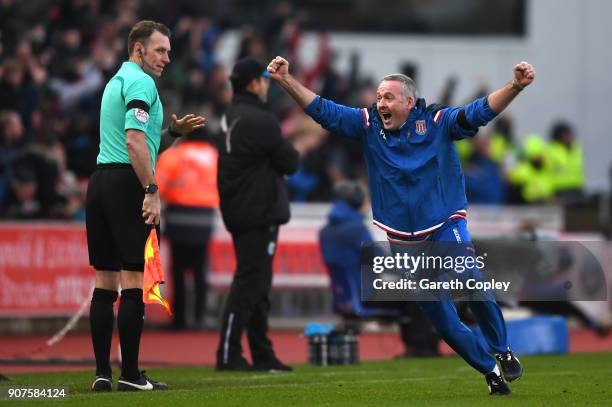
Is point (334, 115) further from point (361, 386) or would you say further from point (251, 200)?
point (251, 200)

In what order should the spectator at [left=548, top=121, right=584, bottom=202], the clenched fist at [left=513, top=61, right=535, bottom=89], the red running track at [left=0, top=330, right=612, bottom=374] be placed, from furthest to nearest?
the spectator at [left=548, top=121, right=584, bottom=202], the red running track at [left=0, top=330, right=612, bottom=374], the clenched fist at [left=513, top=61, right=535, bottom=89]

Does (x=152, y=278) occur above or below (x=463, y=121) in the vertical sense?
below

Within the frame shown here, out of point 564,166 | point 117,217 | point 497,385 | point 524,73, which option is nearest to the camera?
point 524,73

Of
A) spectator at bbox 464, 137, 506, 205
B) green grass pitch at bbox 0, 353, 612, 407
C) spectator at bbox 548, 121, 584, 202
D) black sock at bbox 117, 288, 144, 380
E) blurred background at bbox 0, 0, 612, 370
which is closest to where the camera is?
green grass pitch at bbox 0, 353, 612, 407

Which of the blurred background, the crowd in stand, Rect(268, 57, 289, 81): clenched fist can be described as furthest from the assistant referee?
the crowd in stand

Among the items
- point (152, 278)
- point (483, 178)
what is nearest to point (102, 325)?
point (152, 278)

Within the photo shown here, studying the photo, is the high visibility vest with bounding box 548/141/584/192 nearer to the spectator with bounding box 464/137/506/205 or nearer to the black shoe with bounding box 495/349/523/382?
the spectator with bounding box 464/137/506/205

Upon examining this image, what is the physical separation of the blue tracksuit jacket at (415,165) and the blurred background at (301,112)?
188 inches

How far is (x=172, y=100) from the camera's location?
21031 millimetres

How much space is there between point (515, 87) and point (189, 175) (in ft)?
32.5

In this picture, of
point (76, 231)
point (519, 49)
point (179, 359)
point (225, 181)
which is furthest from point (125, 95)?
point (519, 49)

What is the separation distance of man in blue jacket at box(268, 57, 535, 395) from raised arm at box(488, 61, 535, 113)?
0.18 m

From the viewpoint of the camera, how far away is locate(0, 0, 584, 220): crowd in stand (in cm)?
1850

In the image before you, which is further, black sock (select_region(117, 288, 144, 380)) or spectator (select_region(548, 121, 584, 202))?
spectator (select_region(548, 121, 584, 202))
